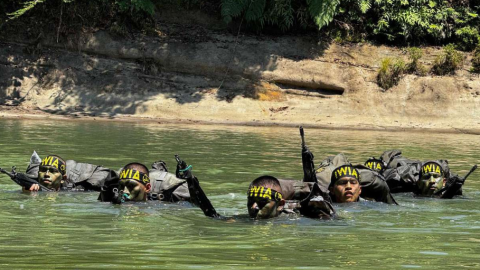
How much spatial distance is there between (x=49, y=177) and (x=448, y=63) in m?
21.3

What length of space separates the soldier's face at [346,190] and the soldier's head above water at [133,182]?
105 inches

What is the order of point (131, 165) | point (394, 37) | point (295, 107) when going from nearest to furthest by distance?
point (131, 165) < point (295, 107) < point (394, 37)

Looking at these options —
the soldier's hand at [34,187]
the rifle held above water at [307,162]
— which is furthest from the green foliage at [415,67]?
the soldier's hand at [34,187]

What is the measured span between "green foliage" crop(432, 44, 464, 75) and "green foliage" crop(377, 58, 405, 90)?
4.20ft

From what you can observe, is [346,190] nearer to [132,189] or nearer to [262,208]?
[262,208]

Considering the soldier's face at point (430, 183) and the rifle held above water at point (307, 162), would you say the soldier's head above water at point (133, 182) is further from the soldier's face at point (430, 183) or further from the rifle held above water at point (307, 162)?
the soldier's face at point (430, 183)

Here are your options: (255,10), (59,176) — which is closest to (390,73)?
(255,10)

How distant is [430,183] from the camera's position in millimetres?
14258

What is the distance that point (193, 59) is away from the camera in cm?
3169

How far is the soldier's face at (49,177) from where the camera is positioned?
522 inches

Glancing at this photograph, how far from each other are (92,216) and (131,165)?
123cm

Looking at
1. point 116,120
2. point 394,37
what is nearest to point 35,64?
point 116,120

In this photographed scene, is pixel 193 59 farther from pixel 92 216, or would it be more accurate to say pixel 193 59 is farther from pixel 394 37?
pixel 92 216

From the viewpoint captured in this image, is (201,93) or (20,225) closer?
(20,225)
